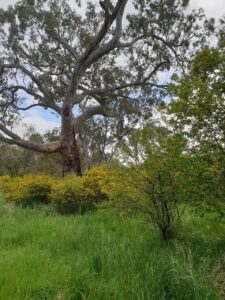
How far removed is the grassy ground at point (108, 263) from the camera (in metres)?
3.98

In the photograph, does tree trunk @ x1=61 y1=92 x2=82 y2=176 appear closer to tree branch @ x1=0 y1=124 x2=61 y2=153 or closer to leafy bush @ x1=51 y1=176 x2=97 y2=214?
tree branch @ x1=0 y1=124 x2=61 y2=153

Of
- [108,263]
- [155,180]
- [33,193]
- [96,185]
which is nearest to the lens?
[108,263]

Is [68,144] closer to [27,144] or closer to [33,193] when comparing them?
[27,144]

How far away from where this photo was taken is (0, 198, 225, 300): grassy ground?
398 centimetres

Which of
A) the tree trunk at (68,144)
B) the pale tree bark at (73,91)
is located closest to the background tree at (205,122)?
the pale tree bark at (73,91)

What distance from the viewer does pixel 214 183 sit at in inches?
200

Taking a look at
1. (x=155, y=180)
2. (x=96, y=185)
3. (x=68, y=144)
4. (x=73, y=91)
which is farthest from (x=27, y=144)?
(x=155, y=180)

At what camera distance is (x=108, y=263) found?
4715mm

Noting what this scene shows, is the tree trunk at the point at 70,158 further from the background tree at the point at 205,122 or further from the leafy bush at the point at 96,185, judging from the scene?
the background tree at the point at 205,122

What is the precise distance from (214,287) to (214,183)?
54.0 inches

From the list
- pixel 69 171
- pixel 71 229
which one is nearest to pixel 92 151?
pixel 69 171

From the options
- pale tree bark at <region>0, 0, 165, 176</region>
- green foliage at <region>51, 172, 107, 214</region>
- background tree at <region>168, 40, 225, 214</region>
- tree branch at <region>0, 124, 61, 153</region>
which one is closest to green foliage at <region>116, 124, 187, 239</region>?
background tree at <region>168, 40, 225, 214</region>

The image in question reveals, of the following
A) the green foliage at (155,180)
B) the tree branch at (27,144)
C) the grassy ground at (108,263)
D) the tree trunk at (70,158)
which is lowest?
the grassy ground at (108,263)

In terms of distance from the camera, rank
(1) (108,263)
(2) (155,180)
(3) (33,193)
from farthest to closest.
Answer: (3) (33,193) → (2) (155,180) → (1) (108,263)
